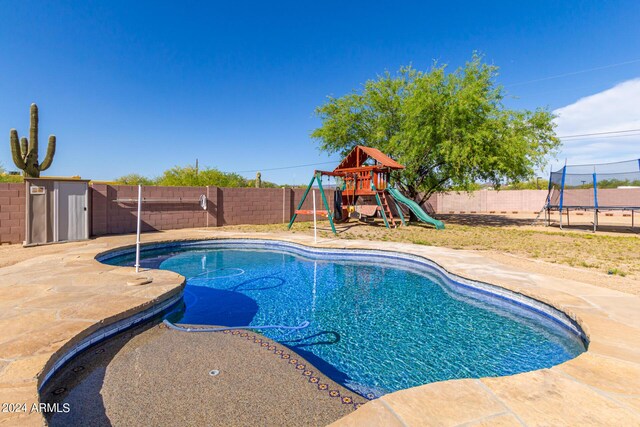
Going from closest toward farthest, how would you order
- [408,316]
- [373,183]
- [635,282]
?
[408,316]
[635,282]
[373,183]

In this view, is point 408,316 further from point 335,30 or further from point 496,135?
point 335,30

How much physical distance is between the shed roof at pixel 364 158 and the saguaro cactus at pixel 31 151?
11.6m

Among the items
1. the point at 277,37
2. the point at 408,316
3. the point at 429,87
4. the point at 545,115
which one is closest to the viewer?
the point at 408,316

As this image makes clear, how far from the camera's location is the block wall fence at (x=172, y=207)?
8312 millimetres

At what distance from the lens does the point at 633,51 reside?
1648 centimetres

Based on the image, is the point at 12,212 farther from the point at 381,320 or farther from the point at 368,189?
the point at 368,189

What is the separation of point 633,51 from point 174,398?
83.4ft

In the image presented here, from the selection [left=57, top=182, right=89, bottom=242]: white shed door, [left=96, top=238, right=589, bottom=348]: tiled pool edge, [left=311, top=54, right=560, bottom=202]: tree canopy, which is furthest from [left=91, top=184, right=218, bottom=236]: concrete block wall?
[left=311, top=54, right=560, bottom=202]: tree canopy

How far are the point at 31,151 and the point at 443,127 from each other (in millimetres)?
16629

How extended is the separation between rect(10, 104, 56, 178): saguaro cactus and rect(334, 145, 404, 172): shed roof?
11.6 meters

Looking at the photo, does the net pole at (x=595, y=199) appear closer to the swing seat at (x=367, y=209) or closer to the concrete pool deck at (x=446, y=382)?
the swing seat at (x=367, y=209)

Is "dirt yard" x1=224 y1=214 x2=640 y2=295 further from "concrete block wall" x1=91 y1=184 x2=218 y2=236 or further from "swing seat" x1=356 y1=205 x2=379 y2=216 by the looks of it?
"concrete block wall" x1=91 y1=184 x2=218 y2=236

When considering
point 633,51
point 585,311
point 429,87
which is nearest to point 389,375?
point 585,311

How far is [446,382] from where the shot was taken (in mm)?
2045
